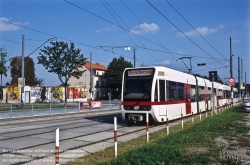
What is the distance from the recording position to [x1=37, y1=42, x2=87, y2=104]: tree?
5603 cm

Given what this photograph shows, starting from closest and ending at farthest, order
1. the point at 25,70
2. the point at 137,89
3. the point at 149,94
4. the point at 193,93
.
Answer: the point at 149,94, the point at 137,89, the point at 193,93, the point at 25,70

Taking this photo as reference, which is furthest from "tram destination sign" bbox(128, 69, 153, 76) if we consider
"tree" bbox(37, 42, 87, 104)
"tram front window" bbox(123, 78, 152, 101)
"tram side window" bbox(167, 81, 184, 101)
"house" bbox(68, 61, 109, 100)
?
"house" bbox(68, 61, 109, 100)

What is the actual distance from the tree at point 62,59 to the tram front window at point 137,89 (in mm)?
41215

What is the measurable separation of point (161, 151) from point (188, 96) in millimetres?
14617

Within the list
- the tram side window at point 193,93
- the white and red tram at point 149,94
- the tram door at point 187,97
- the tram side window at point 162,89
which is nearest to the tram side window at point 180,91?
the tram door at point 187,97

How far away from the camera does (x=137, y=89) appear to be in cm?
1639

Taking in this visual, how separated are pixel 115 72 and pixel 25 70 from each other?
1115 inches

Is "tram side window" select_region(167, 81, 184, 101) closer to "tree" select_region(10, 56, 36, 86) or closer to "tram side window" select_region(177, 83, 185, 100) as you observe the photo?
"tram side window" select_region(177, 83, 185, 100)

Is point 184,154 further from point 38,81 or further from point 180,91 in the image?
point 38,81

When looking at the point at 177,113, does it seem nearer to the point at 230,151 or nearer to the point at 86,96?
the point at 230,151

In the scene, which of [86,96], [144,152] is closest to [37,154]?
[144,152]

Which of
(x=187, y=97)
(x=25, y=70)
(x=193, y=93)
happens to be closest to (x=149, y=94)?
(x=187, y=97)

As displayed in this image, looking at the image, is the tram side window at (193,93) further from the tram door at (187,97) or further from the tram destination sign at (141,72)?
the tram destination sign at (141,72)

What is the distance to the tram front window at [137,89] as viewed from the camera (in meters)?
16.0
